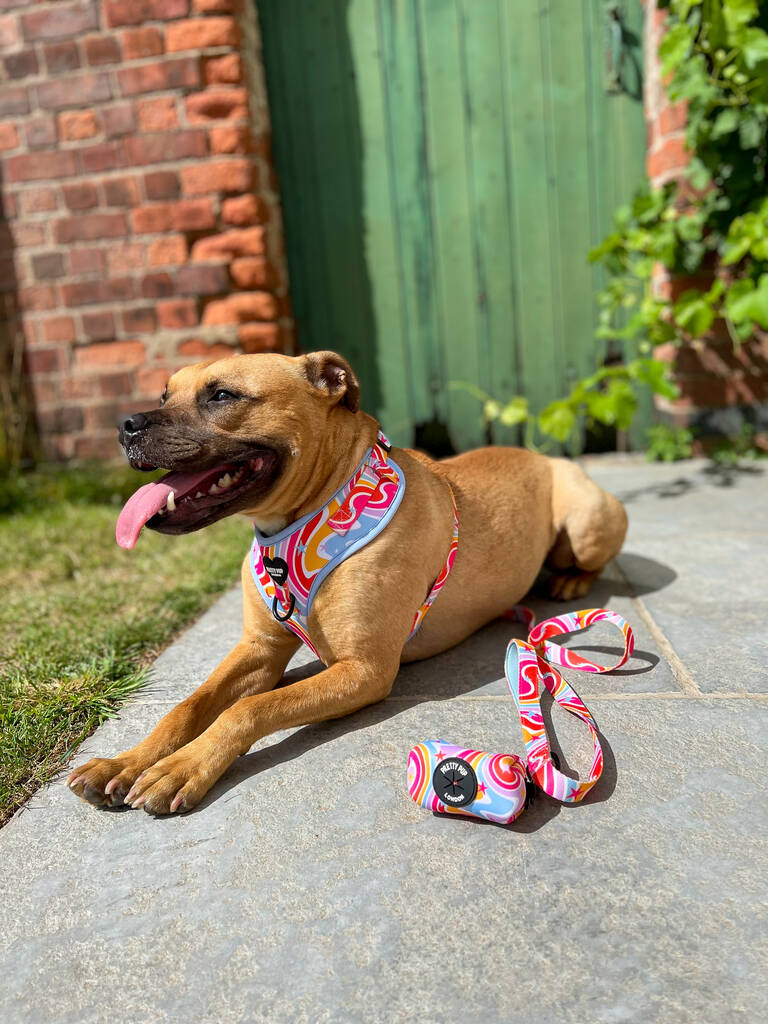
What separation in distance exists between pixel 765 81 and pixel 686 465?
2006mm

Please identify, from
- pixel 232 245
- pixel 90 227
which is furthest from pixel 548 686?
pixel 90 227

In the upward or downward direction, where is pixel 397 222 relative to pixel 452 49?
downward

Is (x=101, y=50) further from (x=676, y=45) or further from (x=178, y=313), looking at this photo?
(x=676, y=45)

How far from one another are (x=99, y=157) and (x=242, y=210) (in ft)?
3.07

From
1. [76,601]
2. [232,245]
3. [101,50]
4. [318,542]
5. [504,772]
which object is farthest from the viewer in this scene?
[232,245]

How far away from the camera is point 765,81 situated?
3617 millimetres

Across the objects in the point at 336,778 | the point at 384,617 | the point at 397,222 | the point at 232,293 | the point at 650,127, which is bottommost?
the point at 336,778

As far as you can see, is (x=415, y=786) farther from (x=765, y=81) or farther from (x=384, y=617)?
(x=765, y=81)

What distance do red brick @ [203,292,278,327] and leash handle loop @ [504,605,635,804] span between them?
2.68 metres

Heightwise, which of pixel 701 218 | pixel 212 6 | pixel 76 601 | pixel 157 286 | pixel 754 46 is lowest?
pixel 76 601

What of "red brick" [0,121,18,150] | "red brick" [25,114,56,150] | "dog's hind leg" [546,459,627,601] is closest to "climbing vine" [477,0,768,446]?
"dog's hind leg" [546,459,627,601]

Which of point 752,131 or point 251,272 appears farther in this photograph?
point 251,272

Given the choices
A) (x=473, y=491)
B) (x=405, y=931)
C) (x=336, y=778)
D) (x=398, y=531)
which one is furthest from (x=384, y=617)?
(x=405, y=931)

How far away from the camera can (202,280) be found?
4.66 m
